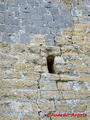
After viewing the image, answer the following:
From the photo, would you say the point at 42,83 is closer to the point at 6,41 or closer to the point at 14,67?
the point at 14,67

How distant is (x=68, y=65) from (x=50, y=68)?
308 millimetres

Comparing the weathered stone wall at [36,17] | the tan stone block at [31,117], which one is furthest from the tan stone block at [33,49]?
the tan stone block at [31,117]

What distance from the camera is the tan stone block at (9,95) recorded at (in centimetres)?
313

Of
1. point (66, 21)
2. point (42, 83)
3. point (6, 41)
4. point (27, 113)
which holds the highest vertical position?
point (66, 21)

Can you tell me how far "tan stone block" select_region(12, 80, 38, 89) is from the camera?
10.6 ft

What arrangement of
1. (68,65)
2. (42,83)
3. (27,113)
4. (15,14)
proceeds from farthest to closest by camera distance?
(15,14) < (68,65) < (42,83) < (27,113)

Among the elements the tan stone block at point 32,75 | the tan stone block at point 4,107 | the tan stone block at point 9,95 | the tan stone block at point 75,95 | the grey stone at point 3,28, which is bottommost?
the tan stone block at point 4,107

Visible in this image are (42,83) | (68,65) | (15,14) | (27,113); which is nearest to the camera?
(27,113)

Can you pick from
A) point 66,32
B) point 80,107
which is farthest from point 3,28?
point 80,107

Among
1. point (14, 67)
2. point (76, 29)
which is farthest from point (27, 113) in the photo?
point (76, 29)

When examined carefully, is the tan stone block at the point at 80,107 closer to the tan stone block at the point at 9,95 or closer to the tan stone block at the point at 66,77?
the tan stone block at the point at 66,77

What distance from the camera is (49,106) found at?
3.14 meters

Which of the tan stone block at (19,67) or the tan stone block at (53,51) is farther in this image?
the tan stone block at (53,51)

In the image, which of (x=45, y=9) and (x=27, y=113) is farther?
(x=45, y=9)
